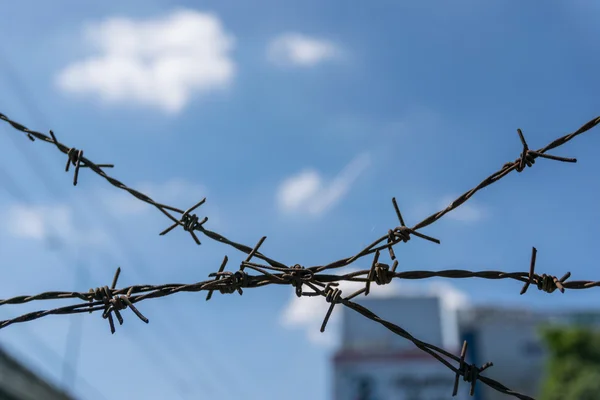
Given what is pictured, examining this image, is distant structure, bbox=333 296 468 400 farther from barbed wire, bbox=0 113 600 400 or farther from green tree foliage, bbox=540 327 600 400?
barbed wire, bbox=0 113 600 400

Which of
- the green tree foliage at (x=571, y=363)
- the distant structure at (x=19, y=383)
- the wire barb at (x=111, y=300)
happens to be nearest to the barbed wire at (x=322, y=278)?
the wire barb at (x=111, y=300)

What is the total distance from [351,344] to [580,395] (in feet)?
44.5

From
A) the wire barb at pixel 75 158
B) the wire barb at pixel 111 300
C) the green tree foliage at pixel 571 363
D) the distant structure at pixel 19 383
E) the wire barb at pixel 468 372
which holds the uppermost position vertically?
the green tree foliage at pixel 571 363

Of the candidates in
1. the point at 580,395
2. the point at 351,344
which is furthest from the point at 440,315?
the point at 580,395

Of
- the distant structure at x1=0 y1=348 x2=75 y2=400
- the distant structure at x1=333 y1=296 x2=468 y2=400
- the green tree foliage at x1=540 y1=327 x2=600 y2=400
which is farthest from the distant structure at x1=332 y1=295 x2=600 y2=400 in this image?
the distant structure at x1=0 y1=348 x2=75 y2=400

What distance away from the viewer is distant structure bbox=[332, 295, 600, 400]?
111 ft

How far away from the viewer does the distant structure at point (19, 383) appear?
13.0 m

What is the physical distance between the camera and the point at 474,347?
38.6m

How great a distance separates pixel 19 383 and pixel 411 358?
2311cm

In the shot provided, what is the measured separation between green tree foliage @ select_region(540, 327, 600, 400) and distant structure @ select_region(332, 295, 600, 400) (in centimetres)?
683

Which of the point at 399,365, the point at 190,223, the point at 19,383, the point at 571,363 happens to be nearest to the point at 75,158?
the point at 190,223

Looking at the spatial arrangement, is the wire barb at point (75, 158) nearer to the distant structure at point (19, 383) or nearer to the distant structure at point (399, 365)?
the distant structure at point (19, 383)

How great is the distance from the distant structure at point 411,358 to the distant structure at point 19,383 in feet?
61.3

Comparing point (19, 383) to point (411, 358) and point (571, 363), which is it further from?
point (411, 358)
